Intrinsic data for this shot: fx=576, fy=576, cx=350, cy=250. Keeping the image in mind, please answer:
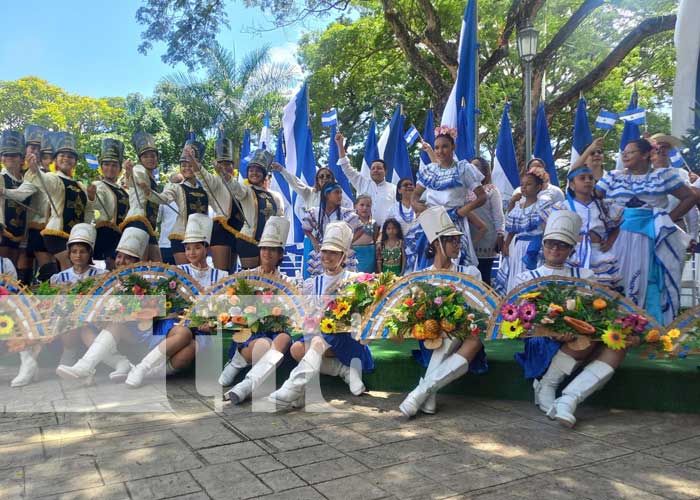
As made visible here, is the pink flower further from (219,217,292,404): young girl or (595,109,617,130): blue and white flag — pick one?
(595,109,617,130): blue and white flag

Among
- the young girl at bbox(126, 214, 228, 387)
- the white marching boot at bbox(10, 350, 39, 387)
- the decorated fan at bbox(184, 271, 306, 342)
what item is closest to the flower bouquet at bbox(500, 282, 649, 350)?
the decorated fan at bbox(184, 271, 306, 342)

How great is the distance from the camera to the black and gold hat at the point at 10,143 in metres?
6.42

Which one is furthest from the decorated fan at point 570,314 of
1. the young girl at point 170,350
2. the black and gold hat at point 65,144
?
the black and gold hat at point 65,144

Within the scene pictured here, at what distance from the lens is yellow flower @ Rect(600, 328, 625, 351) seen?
3.41 metres

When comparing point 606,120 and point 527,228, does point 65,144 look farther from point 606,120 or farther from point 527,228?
point 606,120

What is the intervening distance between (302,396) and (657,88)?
721 inches

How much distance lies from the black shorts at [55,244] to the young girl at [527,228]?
4.85 meters

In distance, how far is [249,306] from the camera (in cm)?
430

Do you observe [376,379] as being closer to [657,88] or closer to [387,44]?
[387,44]

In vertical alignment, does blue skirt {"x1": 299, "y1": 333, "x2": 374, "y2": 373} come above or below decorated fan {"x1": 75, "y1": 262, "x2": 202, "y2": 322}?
below

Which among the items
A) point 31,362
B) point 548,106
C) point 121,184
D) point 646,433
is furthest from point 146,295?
point 548,106

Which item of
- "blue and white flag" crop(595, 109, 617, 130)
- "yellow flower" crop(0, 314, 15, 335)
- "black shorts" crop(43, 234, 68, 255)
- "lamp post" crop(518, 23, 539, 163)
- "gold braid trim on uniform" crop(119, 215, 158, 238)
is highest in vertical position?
"lamp post" crop(518, 23, 539, 163)

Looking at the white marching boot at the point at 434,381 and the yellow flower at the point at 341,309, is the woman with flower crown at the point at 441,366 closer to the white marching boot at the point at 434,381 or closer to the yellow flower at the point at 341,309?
the white marching boot at the point at 434,381

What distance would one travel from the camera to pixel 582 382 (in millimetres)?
3465
